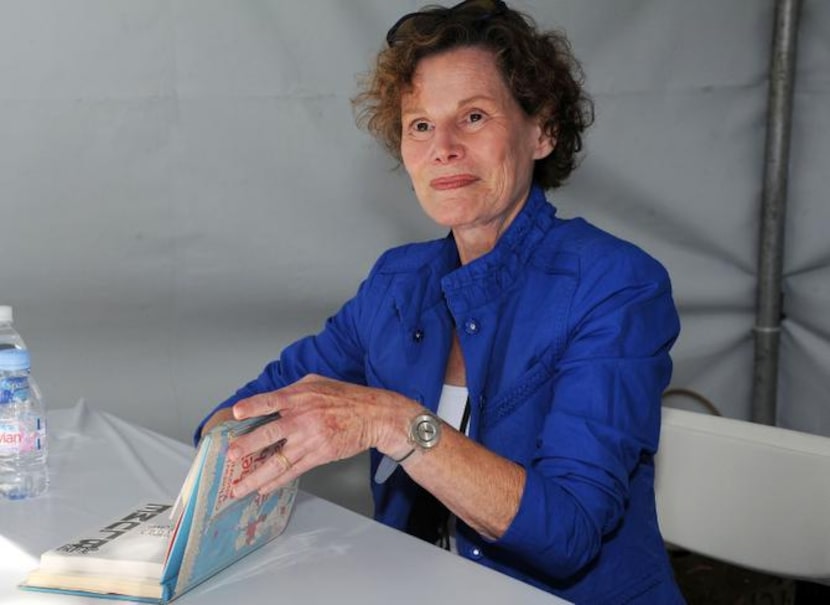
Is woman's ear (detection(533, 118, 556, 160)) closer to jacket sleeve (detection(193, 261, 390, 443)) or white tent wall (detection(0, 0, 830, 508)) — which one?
jacket sleeve (detection(193, 261, 390, 443))

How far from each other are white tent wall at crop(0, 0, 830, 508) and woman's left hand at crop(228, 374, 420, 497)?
5.11ft

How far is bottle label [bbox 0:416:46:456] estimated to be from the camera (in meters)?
1.49

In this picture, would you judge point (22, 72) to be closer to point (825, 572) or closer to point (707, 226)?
point (707, 226)

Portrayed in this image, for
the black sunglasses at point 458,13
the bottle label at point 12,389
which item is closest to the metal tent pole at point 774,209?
the black sunglasses at point 458,13

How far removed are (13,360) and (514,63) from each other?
92 centimetres

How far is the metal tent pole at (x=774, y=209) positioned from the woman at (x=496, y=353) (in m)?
1.04

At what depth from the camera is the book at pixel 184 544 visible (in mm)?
1123

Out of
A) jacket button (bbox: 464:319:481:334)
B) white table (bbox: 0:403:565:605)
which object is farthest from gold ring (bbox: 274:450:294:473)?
jacket button (bbox: 464:319:481:334)

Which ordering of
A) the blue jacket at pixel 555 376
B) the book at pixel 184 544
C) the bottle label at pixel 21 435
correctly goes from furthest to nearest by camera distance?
the bottle label at pixel 21 435, the blue jacket at pixel 555 376, the book at pixel 184 544

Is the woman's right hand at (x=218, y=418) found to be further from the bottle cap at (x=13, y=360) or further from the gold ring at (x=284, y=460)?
the gold ring at (x=284, y=460)

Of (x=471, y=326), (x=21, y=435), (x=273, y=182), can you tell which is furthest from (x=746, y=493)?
(x=273, y=182)

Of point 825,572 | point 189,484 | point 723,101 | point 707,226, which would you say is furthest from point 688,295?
point 189,484

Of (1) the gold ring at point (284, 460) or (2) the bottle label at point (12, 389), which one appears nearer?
(1) the gold ring at point (284, 460)

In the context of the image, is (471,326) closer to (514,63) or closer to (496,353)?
(496,353)
